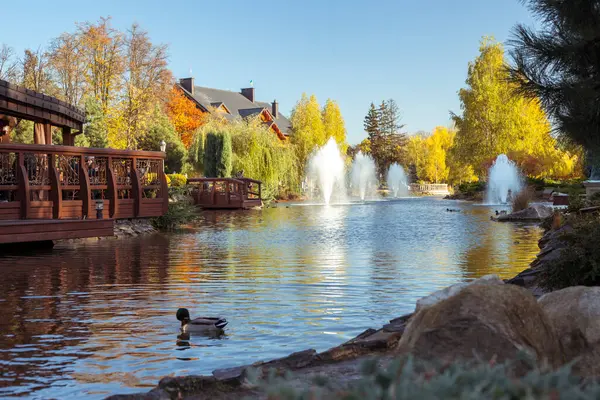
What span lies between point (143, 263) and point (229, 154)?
3181cm

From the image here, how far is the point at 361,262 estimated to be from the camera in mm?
13648

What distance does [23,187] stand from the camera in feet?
55.7

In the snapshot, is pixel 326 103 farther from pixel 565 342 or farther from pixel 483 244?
pixel 565 342

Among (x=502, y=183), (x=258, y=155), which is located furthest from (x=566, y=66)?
(x=258, y=155)

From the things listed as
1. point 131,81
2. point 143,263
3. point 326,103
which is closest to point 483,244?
point 143,263

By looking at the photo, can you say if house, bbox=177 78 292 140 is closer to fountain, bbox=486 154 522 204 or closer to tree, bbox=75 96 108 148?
tree, bbox=75 96 108 148

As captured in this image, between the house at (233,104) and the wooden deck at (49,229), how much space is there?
4768 cm

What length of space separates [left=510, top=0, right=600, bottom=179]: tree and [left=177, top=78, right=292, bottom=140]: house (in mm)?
53739

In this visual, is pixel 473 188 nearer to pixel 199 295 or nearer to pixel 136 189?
pixel 136 189

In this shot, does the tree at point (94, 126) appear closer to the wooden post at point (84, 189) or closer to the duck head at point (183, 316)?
the wooden post at point (84, 189)

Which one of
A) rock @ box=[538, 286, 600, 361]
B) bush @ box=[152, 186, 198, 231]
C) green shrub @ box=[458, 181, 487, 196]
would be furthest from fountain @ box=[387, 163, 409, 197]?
rock @ box=[538, 286, 600, 361]

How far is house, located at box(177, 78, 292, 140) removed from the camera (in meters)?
70.4

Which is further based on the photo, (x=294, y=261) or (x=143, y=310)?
(x=294, y=261)

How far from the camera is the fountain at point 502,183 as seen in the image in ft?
144
